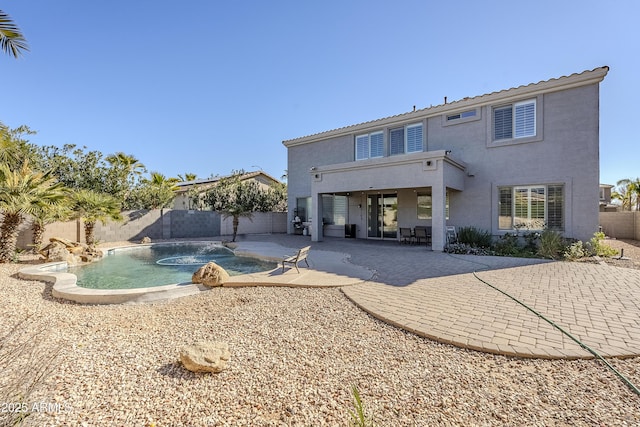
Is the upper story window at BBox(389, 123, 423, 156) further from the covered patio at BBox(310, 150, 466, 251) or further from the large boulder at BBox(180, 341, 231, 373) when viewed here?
the large boulder at BBox(180, 341, 231, 373)

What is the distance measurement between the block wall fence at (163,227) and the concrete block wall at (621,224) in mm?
23165

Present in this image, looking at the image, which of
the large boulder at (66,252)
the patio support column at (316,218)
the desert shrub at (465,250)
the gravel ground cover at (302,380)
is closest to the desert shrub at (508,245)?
the desert shrub at (465,250)

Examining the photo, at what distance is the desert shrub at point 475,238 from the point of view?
12797 millimetres

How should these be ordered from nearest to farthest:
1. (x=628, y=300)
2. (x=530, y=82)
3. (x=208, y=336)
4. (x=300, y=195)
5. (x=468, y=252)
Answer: (x=208, y=336)
(x=628, y=300)
(x=468, y=252)
(x=530, y=82)
(x=300, y=195)

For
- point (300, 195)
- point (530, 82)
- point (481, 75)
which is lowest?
point (300, 195)

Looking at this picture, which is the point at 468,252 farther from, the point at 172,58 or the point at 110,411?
the point at 172,58

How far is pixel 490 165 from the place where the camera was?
44.6 feet

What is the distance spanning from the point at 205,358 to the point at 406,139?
604 inches

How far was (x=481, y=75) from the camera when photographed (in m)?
14.6

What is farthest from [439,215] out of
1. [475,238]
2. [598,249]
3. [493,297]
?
[493,297]

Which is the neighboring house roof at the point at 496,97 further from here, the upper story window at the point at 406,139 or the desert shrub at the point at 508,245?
the desert shrub at the point at 508,245

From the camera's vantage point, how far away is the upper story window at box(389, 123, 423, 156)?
51.3ft

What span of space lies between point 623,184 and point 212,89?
145 ft

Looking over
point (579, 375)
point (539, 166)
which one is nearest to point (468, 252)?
point (539, 166)
